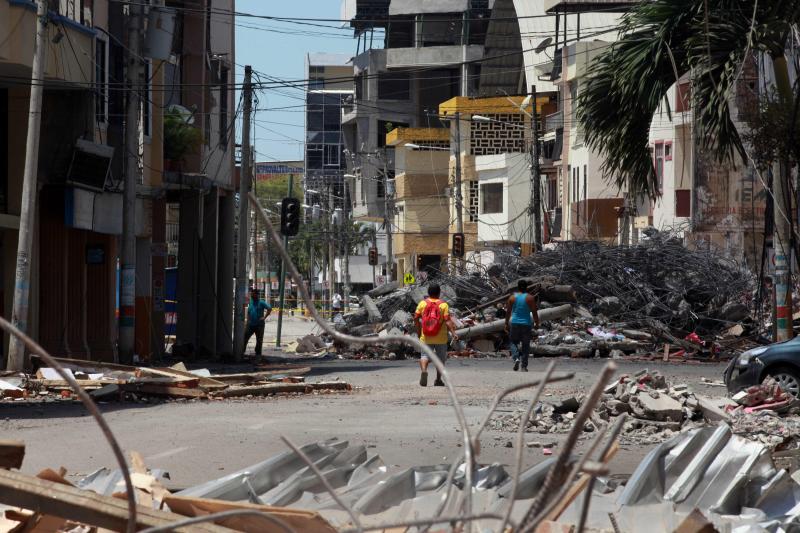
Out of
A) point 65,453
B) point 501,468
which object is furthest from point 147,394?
point 501,468

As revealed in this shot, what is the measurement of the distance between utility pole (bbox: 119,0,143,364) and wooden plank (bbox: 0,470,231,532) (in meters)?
21.9

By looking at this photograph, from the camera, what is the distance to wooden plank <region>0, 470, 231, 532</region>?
4.56 m

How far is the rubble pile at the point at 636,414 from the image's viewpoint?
1370 cm

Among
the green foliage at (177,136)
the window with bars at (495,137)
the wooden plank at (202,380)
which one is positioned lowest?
the wooden plank at (202,380)

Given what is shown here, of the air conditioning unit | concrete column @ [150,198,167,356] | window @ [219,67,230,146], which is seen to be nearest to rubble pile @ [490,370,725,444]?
the air conditioning unit

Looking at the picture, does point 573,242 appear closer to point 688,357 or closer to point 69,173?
point 688,357

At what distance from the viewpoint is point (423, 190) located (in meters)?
80.4

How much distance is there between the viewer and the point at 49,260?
26797 millimetres

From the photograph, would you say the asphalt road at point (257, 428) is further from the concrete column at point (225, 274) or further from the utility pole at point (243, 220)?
the concrete column at point (225, 274)

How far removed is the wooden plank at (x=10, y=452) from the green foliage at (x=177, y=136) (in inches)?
1086

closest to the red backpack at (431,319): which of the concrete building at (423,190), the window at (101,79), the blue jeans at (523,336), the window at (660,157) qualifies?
the blue jeans at (523,336)

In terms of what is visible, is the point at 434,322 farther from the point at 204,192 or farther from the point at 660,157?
the point at 660,157

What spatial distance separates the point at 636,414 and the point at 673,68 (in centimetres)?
386

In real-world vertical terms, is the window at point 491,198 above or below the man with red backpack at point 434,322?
above
